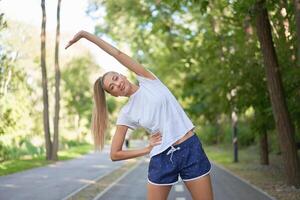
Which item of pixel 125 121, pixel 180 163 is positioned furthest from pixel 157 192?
pixel 125 121

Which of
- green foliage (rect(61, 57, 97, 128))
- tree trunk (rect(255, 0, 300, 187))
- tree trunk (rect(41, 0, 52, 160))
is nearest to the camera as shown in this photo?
tree trunk (rect(255, 0, 300, 187))

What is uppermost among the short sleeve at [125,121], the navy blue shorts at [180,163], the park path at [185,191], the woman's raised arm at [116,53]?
the woman's raised arm at [116,53]

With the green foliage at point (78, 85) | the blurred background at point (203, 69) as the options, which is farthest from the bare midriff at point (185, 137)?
the green foliage at point (78, 85)

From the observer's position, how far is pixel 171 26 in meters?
27.5

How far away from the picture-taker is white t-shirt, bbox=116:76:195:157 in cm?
352

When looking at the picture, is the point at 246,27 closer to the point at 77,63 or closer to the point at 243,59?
the point at 243,59

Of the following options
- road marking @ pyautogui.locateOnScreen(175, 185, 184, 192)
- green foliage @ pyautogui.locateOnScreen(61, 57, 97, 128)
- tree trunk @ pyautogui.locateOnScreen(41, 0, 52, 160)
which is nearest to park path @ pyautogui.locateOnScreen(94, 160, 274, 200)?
road marking @ pyautogui.locateOnScreen(175, 185, 184, 192)

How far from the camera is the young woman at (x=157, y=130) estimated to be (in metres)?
3.53

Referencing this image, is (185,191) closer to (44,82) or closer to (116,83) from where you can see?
(116,83)

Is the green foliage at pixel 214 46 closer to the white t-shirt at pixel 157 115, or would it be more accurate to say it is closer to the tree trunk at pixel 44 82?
the tree trunk at pixel 44 82

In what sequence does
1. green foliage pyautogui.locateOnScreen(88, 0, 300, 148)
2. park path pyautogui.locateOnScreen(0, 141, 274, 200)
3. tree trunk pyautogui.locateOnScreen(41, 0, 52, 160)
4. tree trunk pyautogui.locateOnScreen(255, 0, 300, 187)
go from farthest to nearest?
tree trunk pyautogui.locateOnScreen(41, 0, 52, 160), green foliage pyautogui.locateOnScreen(88, 0, 300, 148), tree trunk pyautogui.locateOnScreen(255, 0, 300, 187), park path pyautogui.locateOnScreen(0, 141, 274, 200)

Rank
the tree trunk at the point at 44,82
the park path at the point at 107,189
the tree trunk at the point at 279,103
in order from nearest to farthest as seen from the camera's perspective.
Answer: the park path at the point at 107,189, the tree trunk at the point at 279,103, the tree trunk at the point at 44,82

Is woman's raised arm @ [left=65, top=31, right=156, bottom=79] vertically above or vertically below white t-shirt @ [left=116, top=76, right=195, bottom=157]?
above

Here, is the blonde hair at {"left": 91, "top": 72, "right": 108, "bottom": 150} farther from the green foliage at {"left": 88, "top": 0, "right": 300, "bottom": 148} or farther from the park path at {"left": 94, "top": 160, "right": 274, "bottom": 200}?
the park path at {"left": 94, "top": 160, "right": 274, "bottom": 200}
